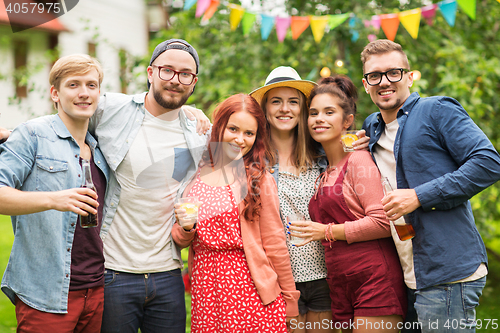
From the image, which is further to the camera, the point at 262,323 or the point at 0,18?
the point at 0,18

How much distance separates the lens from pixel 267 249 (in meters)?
2.66

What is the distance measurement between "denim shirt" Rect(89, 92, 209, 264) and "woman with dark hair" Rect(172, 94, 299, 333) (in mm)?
226

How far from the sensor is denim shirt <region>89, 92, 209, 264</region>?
2707 millimetres

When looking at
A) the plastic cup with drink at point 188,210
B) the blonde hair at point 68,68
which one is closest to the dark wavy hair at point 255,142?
the plastic cup with drink at point 188,210

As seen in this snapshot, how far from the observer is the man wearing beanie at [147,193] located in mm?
2664

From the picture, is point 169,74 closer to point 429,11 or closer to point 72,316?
point 72,316

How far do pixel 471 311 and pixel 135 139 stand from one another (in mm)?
2380

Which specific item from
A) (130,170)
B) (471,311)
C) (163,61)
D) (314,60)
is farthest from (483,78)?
(130,170)

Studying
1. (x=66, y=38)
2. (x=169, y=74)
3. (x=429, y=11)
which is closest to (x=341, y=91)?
(x=169, y=74)

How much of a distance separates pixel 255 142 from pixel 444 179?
1.26 m

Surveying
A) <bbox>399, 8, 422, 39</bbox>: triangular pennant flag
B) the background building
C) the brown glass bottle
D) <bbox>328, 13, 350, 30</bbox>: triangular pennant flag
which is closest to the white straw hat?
the brown glass bottle

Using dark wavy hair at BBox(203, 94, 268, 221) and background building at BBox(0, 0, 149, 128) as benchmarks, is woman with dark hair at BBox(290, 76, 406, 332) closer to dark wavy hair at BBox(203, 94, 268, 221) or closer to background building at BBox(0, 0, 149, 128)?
dark wavy hair at BBox(203, 94, 268, 221)

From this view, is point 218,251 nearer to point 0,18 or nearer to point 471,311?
point 471,311

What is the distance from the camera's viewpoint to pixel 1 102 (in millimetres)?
9500
